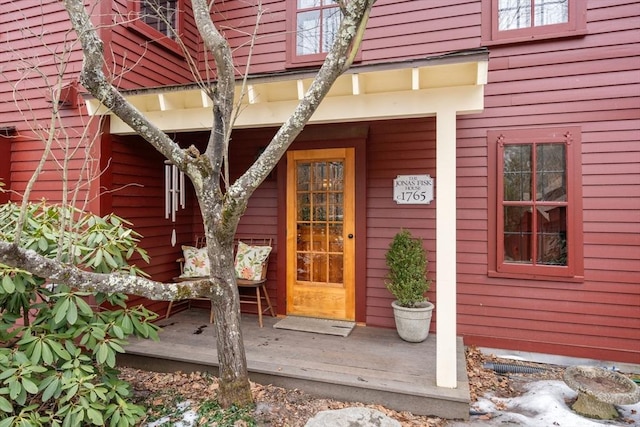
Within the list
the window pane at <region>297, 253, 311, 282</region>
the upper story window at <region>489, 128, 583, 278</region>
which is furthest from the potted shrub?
the window pane at <region>297, 253, 311, 282</region>

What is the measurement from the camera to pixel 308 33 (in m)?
4.38

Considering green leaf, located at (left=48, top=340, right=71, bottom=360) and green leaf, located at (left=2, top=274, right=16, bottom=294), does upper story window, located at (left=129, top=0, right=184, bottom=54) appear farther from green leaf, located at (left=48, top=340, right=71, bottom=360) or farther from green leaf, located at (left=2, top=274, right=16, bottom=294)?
green leaf, located at (left=48, top=340, right=71, bottom=360)

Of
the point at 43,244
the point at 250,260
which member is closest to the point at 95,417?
the point at 43,244

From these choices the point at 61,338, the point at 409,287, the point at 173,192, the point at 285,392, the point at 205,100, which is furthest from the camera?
the point at 173,192

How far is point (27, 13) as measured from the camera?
394cm

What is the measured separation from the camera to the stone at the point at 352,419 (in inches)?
86.7

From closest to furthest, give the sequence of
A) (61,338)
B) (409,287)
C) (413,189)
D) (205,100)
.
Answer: (61,338) → (205,100) → (409,287) → (413,189)

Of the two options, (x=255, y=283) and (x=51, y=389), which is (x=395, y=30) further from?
(x=51, y=389)

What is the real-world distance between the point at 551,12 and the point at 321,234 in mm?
3173

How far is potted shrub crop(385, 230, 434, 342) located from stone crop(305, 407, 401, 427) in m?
1.31

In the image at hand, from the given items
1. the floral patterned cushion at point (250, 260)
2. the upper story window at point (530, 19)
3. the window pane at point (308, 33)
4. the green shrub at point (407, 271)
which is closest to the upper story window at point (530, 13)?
the upper story window at point (530, 19)

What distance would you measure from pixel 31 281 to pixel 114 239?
0.54 m

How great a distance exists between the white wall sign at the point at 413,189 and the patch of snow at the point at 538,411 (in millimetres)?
1890

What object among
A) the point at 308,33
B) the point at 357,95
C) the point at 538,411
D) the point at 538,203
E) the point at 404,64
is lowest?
the point at 538,411
